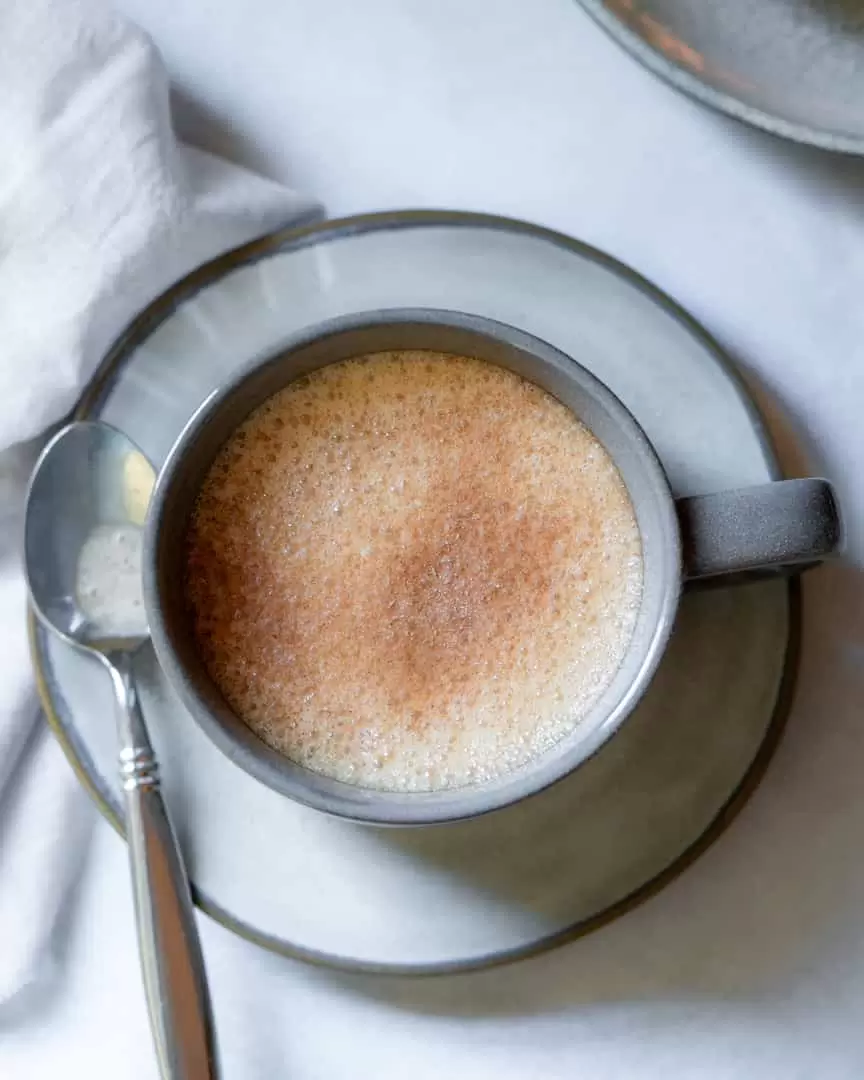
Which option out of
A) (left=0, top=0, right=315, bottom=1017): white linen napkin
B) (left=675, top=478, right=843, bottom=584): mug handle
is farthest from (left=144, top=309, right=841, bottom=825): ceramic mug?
(left=0, top=0, right=315, bottom=1017): white linen napkin

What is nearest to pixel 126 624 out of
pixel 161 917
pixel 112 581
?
pixel 112 581

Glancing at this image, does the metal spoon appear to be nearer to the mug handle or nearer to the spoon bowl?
the spoon bowl

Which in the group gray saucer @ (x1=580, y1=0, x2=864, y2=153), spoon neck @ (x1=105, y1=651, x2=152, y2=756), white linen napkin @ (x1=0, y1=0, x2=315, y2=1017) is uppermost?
gray saucer @ (x1=580, y1=0, x2=864, y2=153)

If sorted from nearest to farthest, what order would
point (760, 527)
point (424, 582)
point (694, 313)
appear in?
point (760, 527) → point (424, 582) → point (694, 313)

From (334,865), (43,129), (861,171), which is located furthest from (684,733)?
(43,129)

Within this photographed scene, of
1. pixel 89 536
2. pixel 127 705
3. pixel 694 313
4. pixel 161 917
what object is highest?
pixel 694 313

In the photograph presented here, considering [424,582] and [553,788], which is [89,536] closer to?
[424,582]

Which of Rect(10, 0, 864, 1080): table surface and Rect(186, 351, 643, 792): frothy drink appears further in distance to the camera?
Rect(10, 0, 864, 1080): table surface
